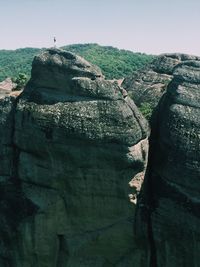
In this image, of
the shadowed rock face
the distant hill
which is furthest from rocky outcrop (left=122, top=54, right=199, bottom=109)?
the distant hill

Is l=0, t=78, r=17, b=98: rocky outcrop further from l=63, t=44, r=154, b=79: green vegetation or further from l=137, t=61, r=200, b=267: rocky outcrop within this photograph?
l=63, t=44, r=154, b=79: green vegetation

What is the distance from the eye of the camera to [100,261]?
27500 millimetres

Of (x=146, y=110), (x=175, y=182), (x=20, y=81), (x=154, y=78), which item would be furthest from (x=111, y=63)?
(x=175, y=182)

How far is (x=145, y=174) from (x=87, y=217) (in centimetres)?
423

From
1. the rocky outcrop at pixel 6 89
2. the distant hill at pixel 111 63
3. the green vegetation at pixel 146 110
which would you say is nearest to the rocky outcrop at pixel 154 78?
the green vegetation at pixel 146 110

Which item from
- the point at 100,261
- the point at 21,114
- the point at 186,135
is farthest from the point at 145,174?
the point at 21,114

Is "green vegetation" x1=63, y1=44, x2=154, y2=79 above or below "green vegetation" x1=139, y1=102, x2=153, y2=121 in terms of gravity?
below

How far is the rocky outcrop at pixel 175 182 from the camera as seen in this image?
24531 mm

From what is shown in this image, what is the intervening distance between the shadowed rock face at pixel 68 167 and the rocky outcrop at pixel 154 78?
484 inches

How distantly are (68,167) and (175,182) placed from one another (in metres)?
6.03

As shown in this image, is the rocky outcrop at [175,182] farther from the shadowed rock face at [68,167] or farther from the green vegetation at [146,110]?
the green vegetation at [146,110]

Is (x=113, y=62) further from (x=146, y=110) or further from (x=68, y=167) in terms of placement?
(x=68, y=167)

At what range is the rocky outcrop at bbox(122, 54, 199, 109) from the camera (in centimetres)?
3844

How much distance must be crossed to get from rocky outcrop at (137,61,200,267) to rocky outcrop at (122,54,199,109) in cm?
1117
